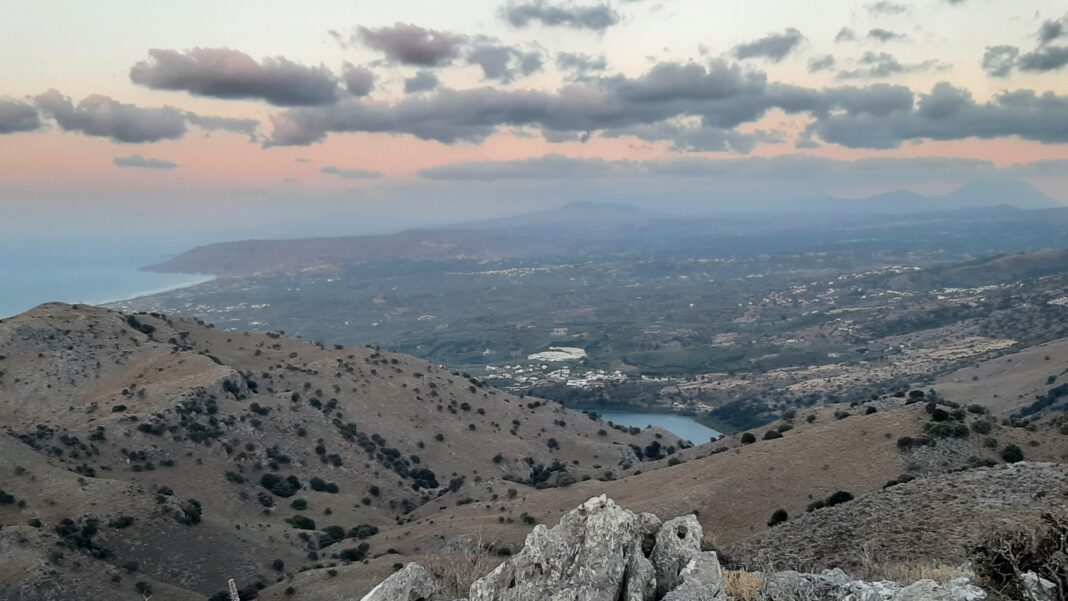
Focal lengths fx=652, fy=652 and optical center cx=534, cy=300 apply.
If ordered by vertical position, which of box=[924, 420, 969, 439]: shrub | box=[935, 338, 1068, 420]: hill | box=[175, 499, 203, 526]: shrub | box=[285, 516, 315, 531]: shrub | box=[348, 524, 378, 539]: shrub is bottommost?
box=[935, 338, 1068, 420]: hill

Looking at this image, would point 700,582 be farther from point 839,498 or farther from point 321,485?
point 321,485

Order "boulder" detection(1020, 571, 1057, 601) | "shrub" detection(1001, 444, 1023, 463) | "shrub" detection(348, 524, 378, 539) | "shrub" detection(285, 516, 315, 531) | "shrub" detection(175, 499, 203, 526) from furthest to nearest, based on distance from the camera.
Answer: "shrub" detection(285, 516, 315, 531) < "shrub" detection(348, 524, 378, 539) < "shrub" detection(175, 499, 203, 526) < "shrub" detection(1001, 444, 1023, 463) < "boulder" detection(1020, 571, 1057, 601)

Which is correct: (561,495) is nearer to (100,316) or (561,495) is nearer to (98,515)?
(98,515)

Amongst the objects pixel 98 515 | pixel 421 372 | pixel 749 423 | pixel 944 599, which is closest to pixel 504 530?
pixel 98 515

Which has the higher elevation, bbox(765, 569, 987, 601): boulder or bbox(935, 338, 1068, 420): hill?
bbox(765, 569, 987, 601): boulder

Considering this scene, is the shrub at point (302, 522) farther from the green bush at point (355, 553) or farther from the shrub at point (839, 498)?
the shrub at point (839, 498)

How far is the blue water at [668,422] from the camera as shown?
445 feet

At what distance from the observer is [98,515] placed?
161 ft

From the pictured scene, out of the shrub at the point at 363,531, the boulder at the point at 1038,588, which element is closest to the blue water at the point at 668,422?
the shrub at the point at 363,531

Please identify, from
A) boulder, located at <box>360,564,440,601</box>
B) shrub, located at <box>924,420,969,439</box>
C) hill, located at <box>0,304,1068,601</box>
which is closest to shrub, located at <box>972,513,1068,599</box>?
hill, located at <box>0,304,1068,601</box>

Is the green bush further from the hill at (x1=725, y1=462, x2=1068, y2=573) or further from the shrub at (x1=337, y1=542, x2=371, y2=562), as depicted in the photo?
the hill at (x1=725, y1=462, x2=1068, y2=573)

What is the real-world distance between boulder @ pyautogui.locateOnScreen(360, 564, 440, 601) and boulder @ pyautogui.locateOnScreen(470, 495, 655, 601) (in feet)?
6.22

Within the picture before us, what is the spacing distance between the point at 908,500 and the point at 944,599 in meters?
18.9

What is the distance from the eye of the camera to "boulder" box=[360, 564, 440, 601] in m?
17.7
